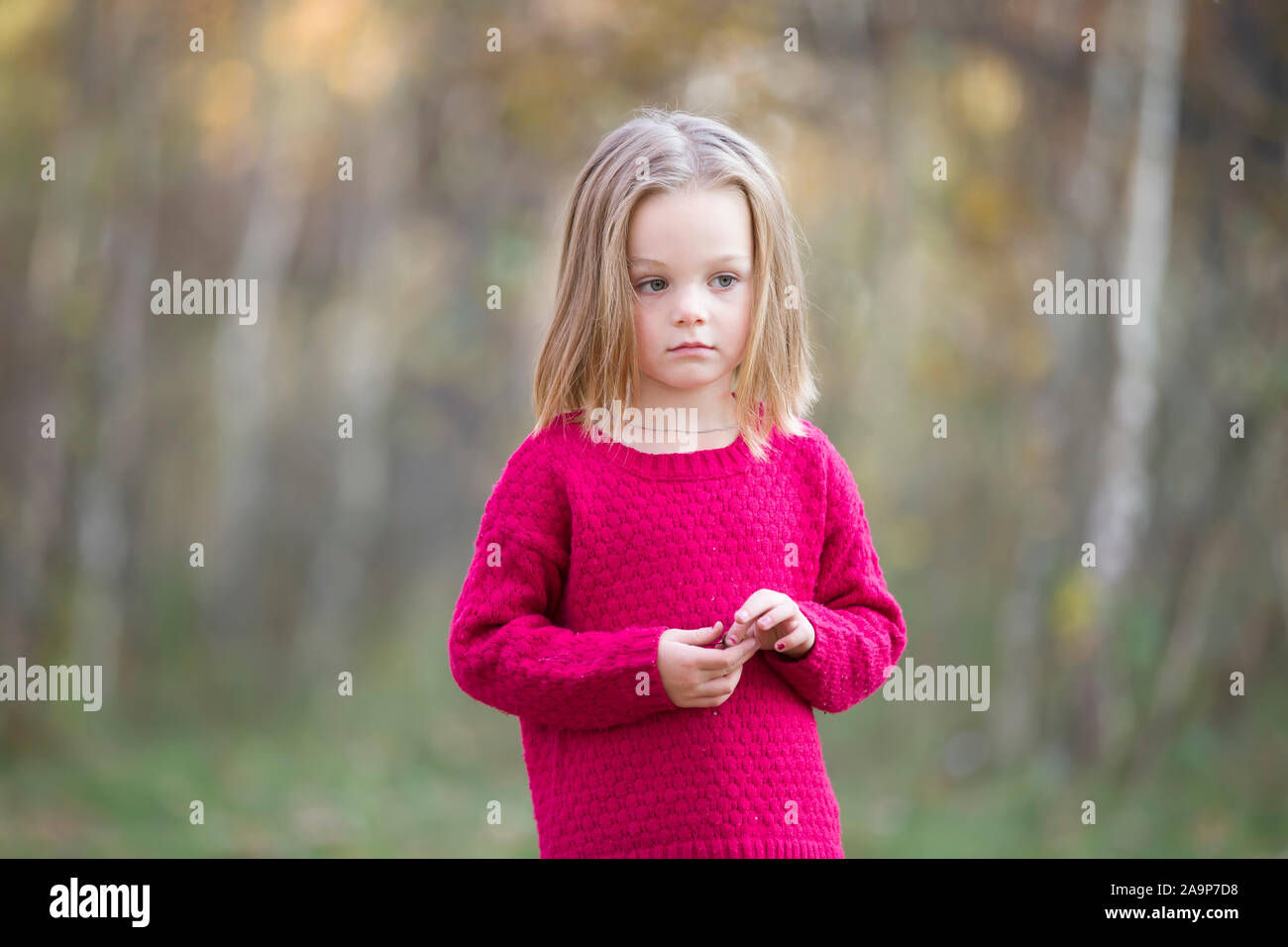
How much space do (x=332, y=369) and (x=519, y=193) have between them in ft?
4.73

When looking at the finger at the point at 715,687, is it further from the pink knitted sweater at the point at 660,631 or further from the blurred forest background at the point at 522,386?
the blurred forest background at the point at 522,386

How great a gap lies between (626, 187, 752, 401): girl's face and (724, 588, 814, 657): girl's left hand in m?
0.34

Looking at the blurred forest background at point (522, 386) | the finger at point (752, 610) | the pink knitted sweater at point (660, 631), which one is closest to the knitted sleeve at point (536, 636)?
the pink knitted sweater at point (660, 631)

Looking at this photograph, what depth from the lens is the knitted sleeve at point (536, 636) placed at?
1.76m

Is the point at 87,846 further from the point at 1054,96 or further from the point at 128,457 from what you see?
the point at 1054,96

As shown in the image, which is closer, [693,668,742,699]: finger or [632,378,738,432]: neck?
[693,668,742,699]: finger

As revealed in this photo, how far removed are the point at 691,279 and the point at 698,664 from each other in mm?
527

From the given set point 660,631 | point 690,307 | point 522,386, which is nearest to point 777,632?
point 660,631

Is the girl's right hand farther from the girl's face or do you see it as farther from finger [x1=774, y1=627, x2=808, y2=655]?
the girl's face

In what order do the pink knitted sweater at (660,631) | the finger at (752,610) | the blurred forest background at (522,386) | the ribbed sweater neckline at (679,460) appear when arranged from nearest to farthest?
the finger at (752,610), the pink knitted sweater at (660,631), the ribbed sweater neckline at (679,460), the blurred forest background at (522,386)

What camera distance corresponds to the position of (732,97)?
6.35 meters

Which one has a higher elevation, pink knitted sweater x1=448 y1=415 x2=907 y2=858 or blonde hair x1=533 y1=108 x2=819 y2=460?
blonde hair x1=533 y1=108 x2=819 y2=460

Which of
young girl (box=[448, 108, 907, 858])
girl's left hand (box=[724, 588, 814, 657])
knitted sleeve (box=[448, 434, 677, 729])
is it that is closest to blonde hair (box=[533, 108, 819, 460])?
young girl (box=[448, 108, 907, 858])

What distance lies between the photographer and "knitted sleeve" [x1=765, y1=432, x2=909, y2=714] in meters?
1.82
